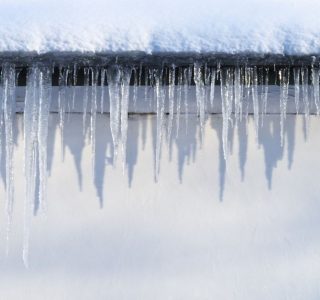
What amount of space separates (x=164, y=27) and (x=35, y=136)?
2.75 feet

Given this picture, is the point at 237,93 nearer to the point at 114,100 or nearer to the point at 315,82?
the point at 315,82

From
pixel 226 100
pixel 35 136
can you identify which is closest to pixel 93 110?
pixel 35 136

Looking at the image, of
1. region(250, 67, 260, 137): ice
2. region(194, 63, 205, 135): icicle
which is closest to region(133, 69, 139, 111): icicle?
region(194, 63, 205, 135): icicle

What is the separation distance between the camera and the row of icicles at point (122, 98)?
9.29 feet

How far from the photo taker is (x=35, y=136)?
3.10m

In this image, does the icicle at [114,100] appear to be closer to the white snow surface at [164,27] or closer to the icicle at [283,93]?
the white snow surface at [164,27]

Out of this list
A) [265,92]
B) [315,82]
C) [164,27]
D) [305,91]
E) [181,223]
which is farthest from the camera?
[181,223]

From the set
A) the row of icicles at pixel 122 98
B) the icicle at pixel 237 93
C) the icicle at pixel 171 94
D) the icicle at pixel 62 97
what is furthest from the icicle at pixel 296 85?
the icicle at pixel 62 97

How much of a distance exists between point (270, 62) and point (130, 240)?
1.08m

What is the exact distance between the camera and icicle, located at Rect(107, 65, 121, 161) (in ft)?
9.26

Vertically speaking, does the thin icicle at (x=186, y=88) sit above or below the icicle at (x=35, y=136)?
above

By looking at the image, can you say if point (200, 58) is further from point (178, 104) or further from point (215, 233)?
point (215, 233)

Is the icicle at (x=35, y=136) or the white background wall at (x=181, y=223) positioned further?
the white background wall at (x=181, y=223)

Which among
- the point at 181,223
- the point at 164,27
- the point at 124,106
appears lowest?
the point at 181,223
